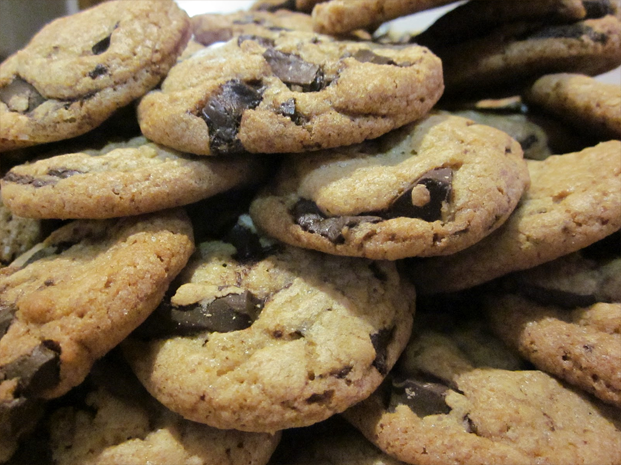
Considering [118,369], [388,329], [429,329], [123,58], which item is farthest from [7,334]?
[429,329]

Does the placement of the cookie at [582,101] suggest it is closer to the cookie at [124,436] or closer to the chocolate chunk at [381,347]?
the chocolate chunk at [381,347]

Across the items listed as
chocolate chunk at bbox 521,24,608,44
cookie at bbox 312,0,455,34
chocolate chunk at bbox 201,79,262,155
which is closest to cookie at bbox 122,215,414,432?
chocolate chunk at bbox 201,79,262,155

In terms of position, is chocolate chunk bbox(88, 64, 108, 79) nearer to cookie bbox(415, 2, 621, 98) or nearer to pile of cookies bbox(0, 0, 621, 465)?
pile of cookies bbox(0, 0, 621, 465)

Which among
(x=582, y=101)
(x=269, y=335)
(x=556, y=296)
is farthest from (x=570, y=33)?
(x=269, y=335)

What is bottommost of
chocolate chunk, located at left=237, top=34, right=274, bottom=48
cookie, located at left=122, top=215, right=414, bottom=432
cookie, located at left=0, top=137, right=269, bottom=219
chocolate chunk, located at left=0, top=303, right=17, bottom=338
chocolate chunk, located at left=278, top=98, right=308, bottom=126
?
cookie, located at left=122, top=215, right=414, bottom=432

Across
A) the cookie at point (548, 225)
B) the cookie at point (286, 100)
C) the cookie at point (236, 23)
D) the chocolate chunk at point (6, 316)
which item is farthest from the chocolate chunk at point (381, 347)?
the cookie at point (236, 23)
